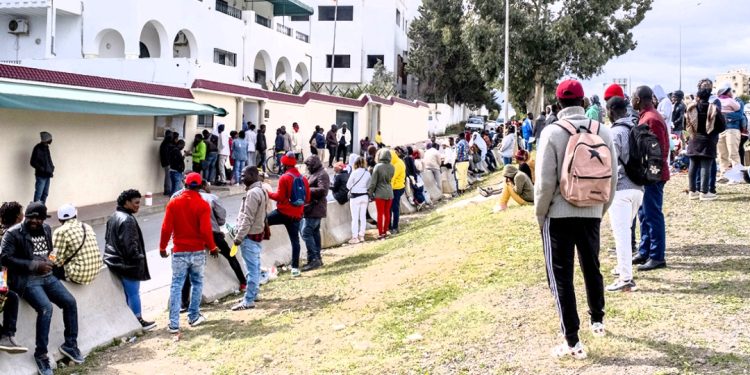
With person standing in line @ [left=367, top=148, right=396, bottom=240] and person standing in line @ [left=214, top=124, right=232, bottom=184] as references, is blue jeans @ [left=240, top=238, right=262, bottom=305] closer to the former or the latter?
person standing in line @ [left=367, top=148, right=396, bottom=240]

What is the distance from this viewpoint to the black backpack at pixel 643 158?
20.8 ft

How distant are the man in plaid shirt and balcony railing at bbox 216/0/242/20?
26.7 metres

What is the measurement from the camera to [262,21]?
123 ft

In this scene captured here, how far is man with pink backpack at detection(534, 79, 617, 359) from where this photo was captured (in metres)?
4.82

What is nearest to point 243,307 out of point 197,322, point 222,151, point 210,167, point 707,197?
point 197,322

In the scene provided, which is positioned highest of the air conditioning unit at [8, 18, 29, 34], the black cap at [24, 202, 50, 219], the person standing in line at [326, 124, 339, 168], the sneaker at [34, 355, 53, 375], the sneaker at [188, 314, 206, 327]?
the air conditioning unit at [8, 18, 29, 34]

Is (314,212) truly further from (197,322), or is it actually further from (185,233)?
(185,233)

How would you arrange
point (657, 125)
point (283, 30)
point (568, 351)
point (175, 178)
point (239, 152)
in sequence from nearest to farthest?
1. point (568, 351)
2. point (657, 125)
3. point (175, 178)
4. point (239, 152)
5. point (283, 30)

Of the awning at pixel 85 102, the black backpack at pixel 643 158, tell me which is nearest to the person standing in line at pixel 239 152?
the awning at pixel 85 102

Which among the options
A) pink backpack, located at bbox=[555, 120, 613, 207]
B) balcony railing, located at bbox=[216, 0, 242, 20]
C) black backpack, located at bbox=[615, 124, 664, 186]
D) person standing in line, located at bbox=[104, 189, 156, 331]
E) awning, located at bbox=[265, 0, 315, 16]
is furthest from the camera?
awning, located at bbox=[265, 0, 315, 16]

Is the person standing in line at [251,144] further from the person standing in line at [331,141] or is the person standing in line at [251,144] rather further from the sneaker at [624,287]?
the sneaker at [624,287]

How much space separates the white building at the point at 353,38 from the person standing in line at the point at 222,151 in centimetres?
3428

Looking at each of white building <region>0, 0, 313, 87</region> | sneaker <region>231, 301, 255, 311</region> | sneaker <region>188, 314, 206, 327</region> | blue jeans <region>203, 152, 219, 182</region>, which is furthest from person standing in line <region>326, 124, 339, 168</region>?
sneaker <region>188, 314, 206, 327</region>

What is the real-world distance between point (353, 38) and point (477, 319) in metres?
50.2
